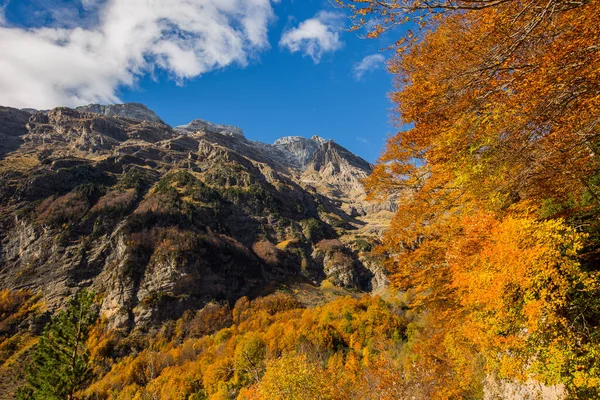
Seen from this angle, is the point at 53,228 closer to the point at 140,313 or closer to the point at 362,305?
the point at 140,313

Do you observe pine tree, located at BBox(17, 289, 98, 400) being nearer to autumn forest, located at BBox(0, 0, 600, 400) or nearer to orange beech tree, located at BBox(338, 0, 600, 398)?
autumn forest, located at BBox(0, 0, 600, 400)

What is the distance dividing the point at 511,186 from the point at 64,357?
4080cm

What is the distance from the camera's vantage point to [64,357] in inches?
1233

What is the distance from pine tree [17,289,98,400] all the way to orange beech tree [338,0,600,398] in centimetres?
3221

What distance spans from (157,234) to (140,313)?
4628 cm

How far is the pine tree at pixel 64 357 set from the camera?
30172 millimetres

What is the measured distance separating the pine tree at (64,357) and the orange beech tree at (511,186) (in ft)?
106

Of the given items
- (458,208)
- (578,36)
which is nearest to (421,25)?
(578,36)

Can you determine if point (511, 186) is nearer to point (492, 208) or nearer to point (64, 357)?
point (492, 208)

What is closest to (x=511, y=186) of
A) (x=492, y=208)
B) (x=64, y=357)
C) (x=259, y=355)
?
(x=492, y=208)

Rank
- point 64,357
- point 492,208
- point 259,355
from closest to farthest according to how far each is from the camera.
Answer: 1. point 492,208
2. point 64,357
3. point 259,355

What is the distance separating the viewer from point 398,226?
55.5 ft

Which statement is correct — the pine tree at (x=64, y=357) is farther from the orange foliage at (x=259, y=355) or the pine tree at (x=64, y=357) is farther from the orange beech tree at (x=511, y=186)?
Result: the orange beech tree at (x=511, y=186)

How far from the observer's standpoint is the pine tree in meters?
30.2
